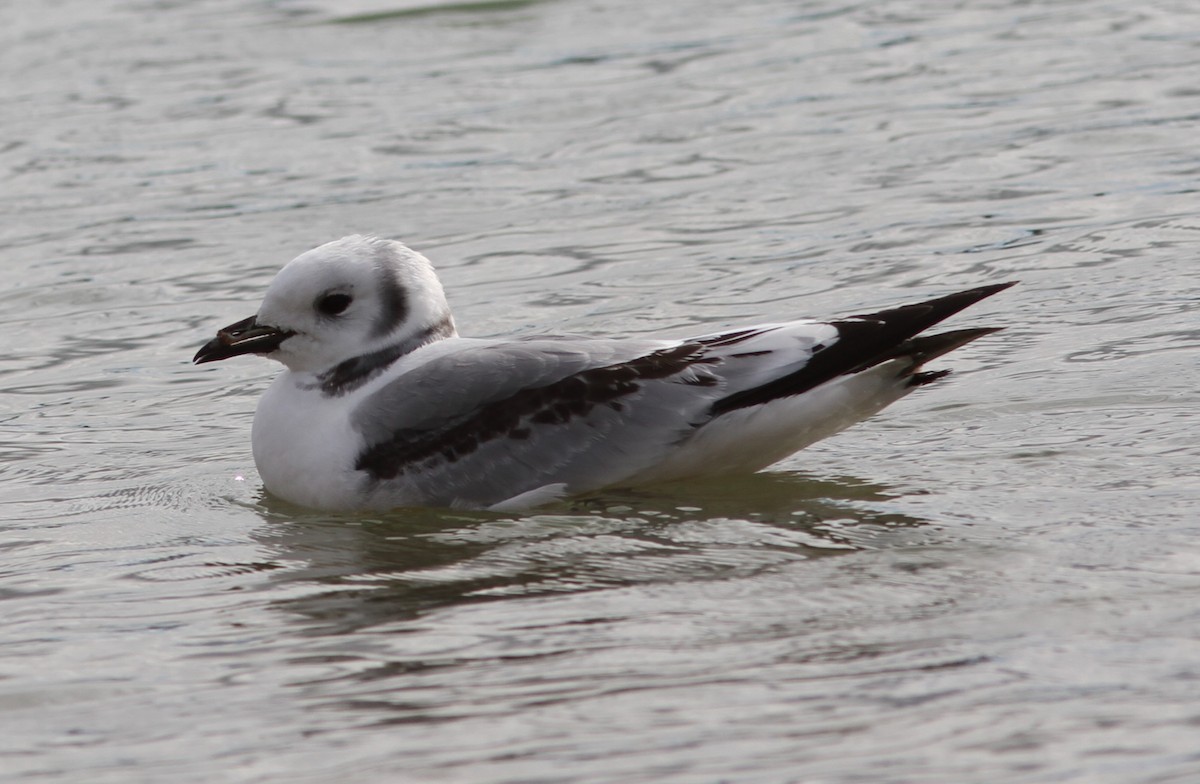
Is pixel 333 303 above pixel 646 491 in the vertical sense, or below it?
above

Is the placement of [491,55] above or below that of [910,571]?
above

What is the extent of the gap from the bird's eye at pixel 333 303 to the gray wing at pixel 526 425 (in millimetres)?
546

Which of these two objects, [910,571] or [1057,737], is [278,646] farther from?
[1057,737]

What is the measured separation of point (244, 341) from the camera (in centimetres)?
751

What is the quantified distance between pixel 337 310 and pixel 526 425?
974 millimetres

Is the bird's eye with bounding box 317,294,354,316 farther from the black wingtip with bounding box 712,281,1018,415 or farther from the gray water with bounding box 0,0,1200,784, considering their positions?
the black wingtip with bounding box 712,281,1018,415

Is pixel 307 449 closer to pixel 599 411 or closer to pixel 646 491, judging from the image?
pixel 599 411

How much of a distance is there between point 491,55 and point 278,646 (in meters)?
11.9

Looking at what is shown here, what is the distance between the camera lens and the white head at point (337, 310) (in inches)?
294

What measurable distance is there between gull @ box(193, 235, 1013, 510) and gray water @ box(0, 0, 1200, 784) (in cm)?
15

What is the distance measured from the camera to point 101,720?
528cm

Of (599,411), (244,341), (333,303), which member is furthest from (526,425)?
(244,341)

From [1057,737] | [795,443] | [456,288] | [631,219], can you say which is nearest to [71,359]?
[456,288]

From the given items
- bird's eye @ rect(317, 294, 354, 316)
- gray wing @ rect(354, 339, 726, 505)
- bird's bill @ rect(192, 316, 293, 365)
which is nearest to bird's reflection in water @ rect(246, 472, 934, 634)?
gray wing @ rect(354, 339, 726, 505)
